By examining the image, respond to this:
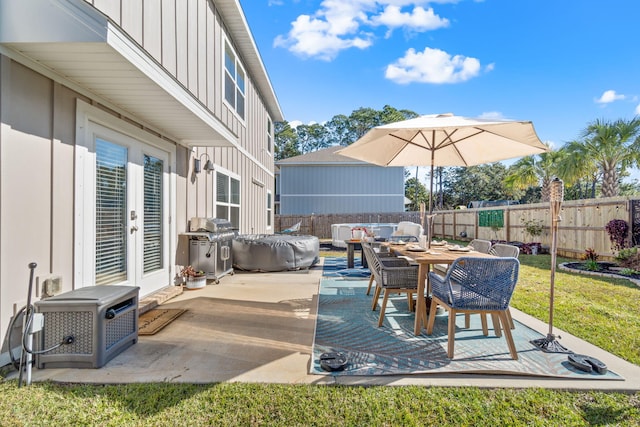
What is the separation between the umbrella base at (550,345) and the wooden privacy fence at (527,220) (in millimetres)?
1248

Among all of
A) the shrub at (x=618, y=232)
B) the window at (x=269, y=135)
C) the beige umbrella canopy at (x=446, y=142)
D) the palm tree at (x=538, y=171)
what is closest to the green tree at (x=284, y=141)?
the window at (x=269, y=135)

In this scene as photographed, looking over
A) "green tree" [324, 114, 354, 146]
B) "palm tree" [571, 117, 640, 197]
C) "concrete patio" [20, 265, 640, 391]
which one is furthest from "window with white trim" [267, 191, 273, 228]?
"green tree" [324, 114, 354, 146]

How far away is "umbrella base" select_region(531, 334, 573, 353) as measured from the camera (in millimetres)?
2721

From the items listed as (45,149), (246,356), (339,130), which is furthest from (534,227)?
(339,130)

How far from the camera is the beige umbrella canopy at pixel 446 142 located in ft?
11.0

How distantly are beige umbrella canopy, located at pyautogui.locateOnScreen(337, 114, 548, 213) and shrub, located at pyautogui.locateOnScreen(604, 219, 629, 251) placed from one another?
16.0ft

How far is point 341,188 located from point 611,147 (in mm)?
11722

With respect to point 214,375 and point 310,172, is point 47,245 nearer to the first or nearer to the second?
point 214,375

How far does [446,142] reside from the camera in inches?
183

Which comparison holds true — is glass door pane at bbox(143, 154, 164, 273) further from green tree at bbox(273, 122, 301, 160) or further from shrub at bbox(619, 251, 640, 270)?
green tree at bbox(273, 122, 301, 160)

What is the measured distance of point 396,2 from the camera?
28.5 ft

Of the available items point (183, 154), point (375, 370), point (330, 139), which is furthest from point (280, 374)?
point (330, 139)

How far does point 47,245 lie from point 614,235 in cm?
1031

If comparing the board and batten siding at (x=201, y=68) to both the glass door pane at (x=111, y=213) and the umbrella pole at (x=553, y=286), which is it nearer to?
the glass door pane at (x=111, y=213)
